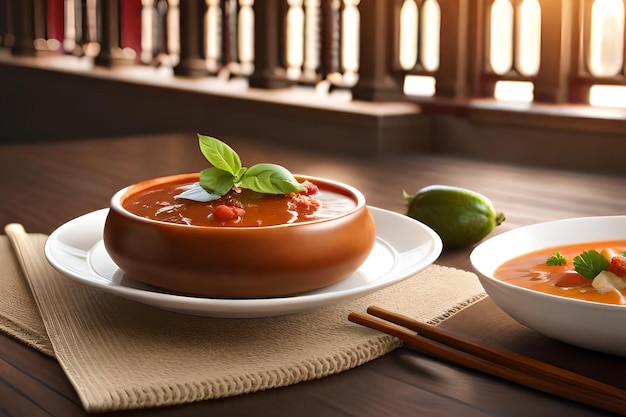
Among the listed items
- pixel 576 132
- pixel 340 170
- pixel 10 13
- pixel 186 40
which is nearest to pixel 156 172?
pixel 340 170

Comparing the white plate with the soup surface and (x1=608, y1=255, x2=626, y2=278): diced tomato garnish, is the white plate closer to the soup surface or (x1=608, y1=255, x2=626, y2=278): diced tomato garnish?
the soup surface

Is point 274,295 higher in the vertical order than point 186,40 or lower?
lower

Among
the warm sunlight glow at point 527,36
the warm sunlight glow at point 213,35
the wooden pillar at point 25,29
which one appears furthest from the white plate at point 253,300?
the wooden pillar at point 25,29

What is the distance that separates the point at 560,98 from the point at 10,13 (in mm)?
4889

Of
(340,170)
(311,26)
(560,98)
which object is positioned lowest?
(340,170)

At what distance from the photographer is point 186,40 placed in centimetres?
437

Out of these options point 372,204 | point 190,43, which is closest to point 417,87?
point 190,43

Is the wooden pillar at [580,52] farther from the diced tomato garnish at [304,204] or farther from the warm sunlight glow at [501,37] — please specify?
the diced tomato garnish at [304,204]

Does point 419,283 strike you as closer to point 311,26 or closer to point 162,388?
point 162,388

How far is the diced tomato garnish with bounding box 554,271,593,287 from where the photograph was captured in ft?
2.61

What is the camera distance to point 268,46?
376cm

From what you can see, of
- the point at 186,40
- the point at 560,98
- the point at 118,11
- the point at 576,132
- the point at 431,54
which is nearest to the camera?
the point at 576,132

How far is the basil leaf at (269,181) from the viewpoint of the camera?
2.92 feet

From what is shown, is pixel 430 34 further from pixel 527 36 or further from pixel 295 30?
pixel 295 30
